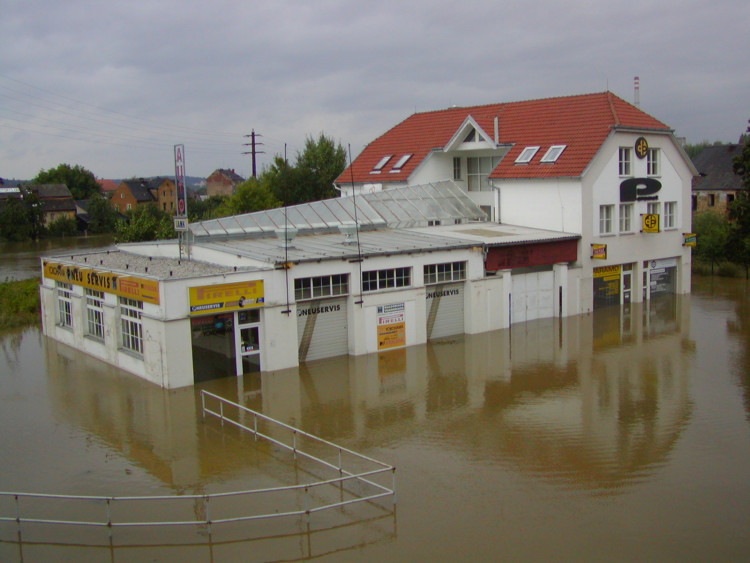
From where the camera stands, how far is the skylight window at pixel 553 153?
1128 inches

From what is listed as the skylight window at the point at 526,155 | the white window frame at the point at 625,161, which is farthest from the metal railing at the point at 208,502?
the white window frame at the point at 625,161

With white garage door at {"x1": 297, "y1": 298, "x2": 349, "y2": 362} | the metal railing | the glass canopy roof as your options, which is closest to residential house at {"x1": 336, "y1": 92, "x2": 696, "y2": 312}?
the glass canopy roof

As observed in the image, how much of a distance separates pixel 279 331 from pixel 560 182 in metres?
13.3

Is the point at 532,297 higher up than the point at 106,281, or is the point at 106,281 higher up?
the point at 106,281

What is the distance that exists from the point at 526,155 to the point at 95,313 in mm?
17074

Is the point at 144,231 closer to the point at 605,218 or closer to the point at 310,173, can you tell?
the point at 310,173

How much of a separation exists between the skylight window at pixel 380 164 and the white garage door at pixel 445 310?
11484 mm

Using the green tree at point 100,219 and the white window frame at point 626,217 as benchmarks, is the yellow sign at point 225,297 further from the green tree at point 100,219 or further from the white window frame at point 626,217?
the green tree at point 100,219

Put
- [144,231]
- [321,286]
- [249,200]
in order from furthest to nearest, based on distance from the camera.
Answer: [249,200], [144,231], [321,286]

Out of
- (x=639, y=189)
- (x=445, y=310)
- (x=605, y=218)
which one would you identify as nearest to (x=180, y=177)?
(x=445, y=310)

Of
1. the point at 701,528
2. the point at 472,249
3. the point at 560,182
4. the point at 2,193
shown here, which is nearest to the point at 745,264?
the point at 560,182

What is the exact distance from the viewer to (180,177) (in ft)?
74.7

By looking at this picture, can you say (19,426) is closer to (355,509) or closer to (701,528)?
(355,509)

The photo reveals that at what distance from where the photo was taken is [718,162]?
205ft
